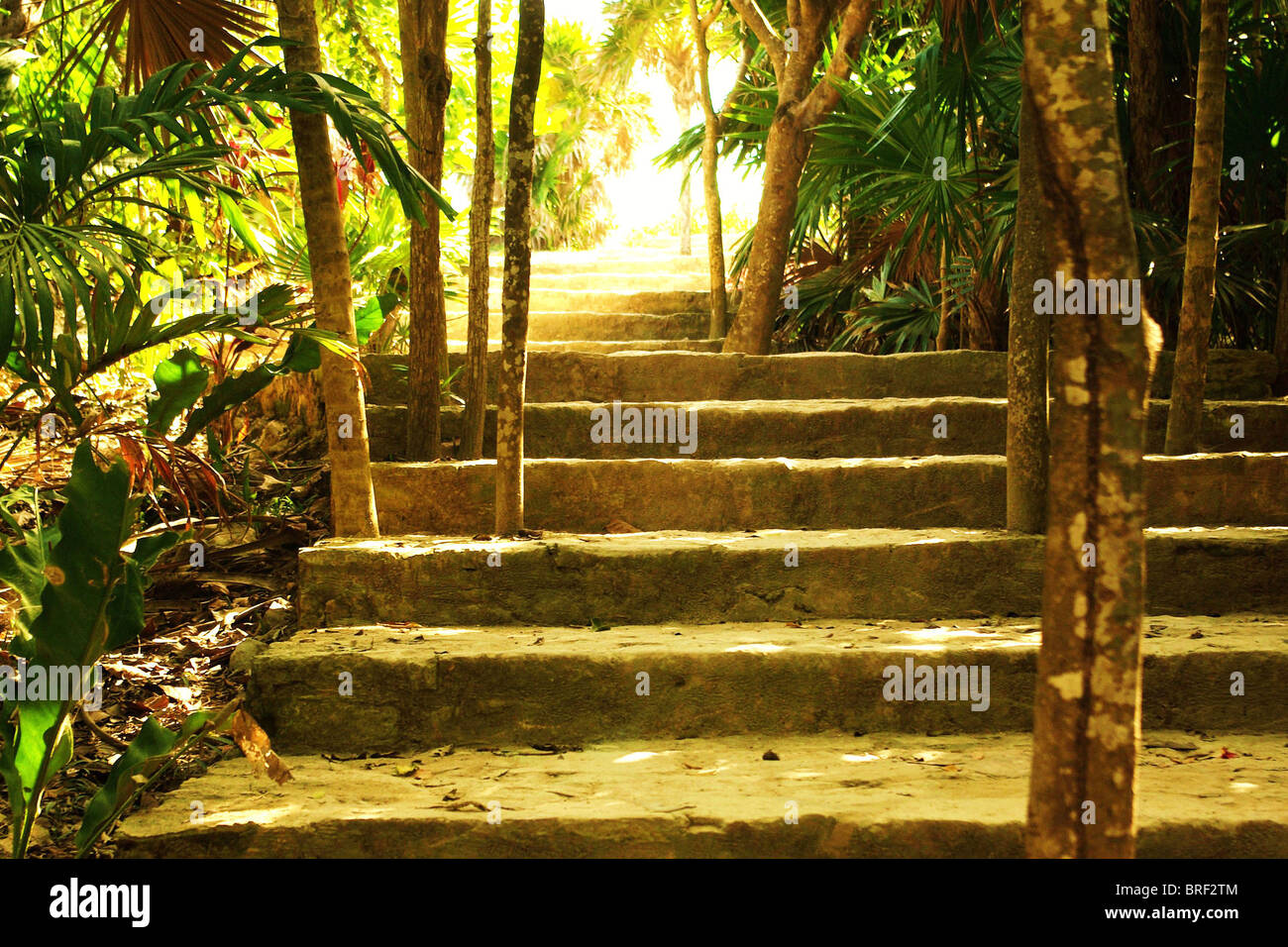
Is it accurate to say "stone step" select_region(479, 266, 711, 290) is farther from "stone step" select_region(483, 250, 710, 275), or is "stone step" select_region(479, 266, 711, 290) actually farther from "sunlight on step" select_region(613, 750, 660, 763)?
"sunlight on step" select_region(613, 750, 660, 763)

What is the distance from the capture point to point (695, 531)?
3316 mm

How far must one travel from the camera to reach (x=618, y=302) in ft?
22.0

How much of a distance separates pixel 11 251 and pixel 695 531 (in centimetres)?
206

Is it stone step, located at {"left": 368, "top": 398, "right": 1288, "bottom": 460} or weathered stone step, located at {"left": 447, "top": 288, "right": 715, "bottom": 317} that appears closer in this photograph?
stone step, located at {"left": 368, "top": 398, "right": 1288, "bottom": 460}

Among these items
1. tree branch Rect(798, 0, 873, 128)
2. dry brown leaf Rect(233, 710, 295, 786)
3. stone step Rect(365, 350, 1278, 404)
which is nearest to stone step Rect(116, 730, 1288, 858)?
dry brown leaf Rect(233, 710, 295, 786)

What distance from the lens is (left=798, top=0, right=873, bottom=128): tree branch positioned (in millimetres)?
4727

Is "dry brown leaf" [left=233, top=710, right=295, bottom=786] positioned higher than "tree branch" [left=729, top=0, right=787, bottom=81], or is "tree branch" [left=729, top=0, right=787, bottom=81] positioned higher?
"tree branch" [left=729, top=0, right=787, bottom=81]

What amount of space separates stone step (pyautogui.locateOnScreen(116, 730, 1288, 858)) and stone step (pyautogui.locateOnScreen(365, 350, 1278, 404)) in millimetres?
2256

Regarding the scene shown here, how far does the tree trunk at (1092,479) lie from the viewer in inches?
51.2

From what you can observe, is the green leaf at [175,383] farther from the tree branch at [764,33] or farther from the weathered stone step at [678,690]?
the tree branch at [764,33]

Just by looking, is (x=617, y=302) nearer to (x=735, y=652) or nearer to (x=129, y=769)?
(x=735, y=652)

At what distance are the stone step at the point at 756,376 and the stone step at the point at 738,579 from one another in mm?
1483

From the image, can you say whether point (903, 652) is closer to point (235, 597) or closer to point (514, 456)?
point (514, 456)

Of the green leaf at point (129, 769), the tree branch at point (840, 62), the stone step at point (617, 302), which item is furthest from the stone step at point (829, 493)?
the stone step at point (617, 302)
